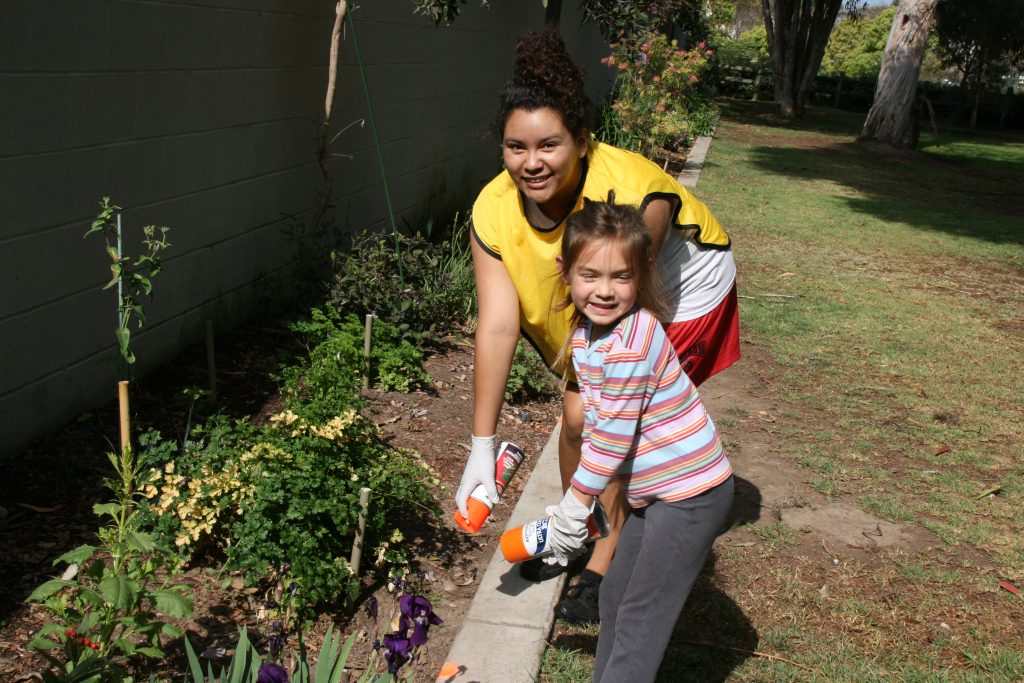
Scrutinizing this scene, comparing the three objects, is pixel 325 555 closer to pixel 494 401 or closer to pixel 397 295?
pixel 494 401

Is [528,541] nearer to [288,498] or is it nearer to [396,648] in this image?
[396,648]

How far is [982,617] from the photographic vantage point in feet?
11.2

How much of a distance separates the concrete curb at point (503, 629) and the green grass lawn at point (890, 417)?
0.33ft

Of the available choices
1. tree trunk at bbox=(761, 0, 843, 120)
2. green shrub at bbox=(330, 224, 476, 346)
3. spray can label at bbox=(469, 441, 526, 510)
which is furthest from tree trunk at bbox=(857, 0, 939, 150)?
spray can label at bbox=(469, 441, 526, 510)

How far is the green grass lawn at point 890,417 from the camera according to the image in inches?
127

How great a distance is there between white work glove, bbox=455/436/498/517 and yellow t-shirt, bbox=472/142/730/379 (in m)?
0.34

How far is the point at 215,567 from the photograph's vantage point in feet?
10.5

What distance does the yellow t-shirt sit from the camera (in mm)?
2811

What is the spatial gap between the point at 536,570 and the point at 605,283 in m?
1.38

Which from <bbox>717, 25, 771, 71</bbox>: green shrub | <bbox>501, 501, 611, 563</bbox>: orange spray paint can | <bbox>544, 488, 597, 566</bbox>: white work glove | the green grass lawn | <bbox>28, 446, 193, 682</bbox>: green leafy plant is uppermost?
<bbox>717, 25, 771, 71</bbox>: green shrub

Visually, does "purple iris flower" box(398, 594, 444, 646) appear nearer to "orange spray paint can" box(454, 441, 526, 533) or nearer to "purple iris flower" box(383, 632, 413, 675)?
"purple iris flower" box(383, 632, 413, 675)

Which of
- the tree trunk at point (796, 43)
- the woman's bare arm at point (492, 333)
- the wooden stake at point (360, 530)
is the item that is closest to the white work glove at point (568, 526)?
the woman's bare arm at point (492, 333)

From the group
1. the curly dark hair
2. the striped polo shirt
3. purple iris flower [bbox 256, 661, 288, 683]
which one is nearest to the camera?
purple iris flower [bbox 256, 661, 288, 683]

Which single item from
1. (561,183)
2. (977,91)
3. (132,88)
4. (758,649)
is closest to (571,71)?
(561,183)
